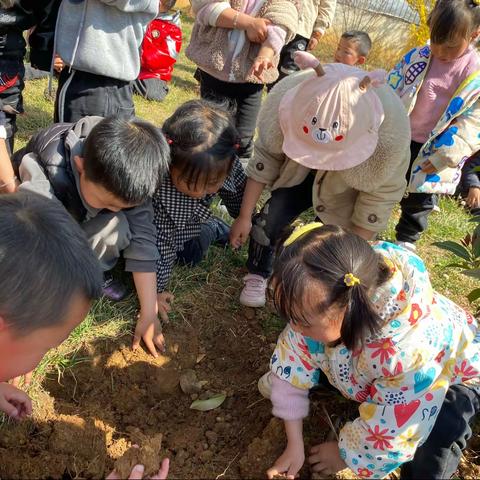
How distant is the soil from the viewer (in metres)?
1.67

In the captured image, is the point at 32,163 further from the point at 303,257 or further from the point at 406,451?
the point at 406,451

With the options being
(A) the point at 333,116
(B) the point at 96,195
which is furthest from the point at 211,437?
(A) the point at 333,116

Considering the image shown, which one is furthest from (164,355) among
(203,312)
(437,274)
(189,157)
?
(437,274)

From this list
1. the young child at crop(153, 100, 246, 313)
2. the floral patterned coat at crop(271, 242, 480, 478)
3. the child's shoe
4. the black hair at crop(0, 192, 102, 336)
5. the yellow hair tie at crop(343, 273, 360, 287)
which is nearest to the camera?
the black hair at crop(0, 192, 102, 336)

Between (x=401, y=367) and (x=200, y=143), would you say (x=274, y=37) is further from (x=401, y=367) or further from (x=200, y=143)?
(x=401, y=367)

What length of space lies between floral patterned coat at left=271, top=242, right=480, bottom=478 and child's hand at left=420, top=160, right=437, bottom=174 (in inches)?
48.9

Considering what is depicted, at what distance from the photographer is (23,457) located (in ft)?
5.35

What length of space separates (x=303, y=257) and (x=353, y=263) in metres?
0.13

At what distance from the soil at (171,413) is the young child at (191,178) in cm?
27

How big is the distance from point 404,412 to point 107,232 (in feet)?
3.90

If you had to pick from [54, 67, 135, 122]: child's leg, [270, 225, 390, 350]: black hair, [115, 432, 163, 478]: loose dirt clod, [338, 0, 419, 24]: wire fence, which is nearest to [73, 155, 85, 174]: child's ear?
[54, 67, 135, 122]: child's leg

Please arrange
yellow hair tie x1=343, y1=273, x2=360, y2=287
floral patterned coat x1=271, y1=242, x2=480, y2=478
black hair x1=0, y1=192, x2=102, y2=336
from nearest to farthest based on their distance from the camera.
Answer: black hair x1=0, y1=192, x2=102, y2=336 < yellow hair tie x1=343, y1=273, x2=360, y2=287 < floral patterned coat x1=271, y1=242, x2=480, y2=478

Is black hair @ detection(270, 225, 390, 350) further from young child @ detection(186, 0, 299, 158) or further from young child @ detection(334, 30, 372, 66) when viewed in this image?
young child @ detection(334, 30, 372, 66)

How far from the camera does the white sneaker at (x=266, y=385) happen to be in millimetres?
1830
